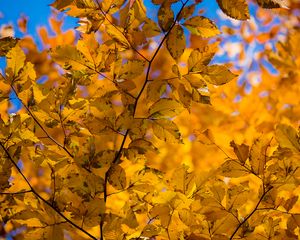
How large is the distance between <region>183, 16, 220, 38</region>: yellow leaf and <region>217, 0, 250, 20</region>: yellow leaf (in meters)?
0.05

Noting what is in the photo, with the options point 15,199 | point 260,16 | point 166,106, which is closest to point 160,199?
point 166,106

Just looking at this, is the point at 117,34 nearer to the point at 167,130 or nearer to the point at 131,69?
the point at 131,69

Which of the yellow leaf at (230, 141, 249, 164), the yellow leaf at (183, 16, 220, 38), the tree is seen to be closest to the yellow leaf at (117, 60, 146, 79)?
the tree

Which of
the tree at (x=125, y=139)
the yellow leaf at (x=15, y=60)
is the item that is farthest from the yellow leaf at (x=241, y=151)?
the yellow leaf at (x=15, y=60)

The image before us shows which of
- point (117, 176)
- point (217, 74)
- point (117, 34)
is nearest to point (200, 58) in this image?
point (217, 74)

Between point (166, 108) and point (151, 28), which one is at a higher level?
point (151, 28)

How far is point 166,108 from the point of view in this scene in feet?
2.27

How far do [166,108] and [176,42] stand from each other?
0.39 feet

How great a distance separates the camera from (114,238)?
2.37 ft

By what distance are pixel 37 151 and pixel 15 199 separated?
11 cm

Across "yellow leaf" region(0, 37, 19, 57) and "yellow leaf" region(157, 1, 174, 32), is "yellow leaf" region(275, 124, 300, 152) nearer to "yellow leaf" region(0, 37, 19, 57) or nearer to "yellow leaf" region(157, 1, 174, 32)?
"yellow leaf" region(157, 1, 174, 32)

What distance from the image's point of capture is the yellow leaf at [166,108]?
0.69 m

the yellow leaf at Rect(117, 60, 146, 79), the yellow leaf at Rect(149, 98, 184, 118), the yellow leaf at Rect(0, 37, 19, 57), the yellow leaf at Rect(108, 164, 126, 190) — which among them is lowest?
the yellow leaf at Rect(108, 164, 126, 190)

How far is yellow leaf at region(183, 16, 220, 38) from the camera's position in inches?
25.9
